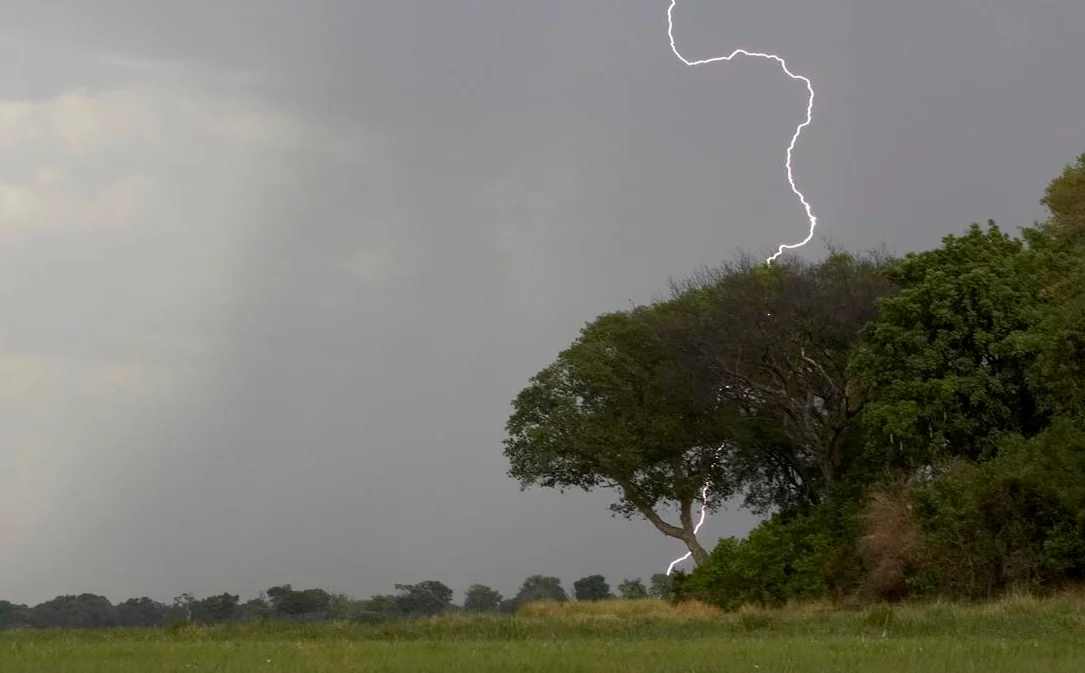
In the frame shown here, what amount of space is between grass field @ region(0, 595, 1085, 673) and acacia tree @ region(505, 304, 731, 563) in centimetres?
3059

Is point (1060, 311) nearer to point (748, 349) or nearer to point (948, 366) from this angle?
point (948, 366)

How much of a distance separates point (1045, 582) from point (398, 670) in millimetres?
26080

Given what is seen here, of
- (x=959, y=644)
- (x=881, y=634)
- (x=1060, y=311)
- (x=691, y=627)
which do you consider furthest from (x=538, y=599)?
(x=959, y=644)

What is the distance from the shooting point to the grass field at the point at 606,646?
587 inches

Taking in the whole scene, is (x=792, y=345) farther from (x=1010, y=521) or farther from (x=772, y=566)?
(x=1010, y=521)

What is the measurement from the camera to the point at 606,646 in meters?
18.3

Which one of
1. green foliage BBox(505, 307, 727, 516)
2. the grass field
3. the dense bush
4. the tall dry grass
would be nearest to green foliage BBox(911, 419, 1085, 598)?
the tall dry grass

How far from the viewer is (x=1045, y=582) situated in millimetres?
36031

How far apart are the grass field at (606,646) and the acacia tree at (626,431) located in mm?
30592

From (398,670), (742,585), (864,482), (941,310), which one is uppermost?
(941,310)

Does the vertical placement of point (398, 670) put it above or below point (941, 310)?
below

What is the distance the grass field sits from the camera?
14.9 m

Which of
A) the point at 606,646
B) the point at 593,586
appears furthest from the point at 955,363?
the point at 593,586

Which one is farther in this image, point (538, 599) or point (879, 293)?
point (538, 599)
